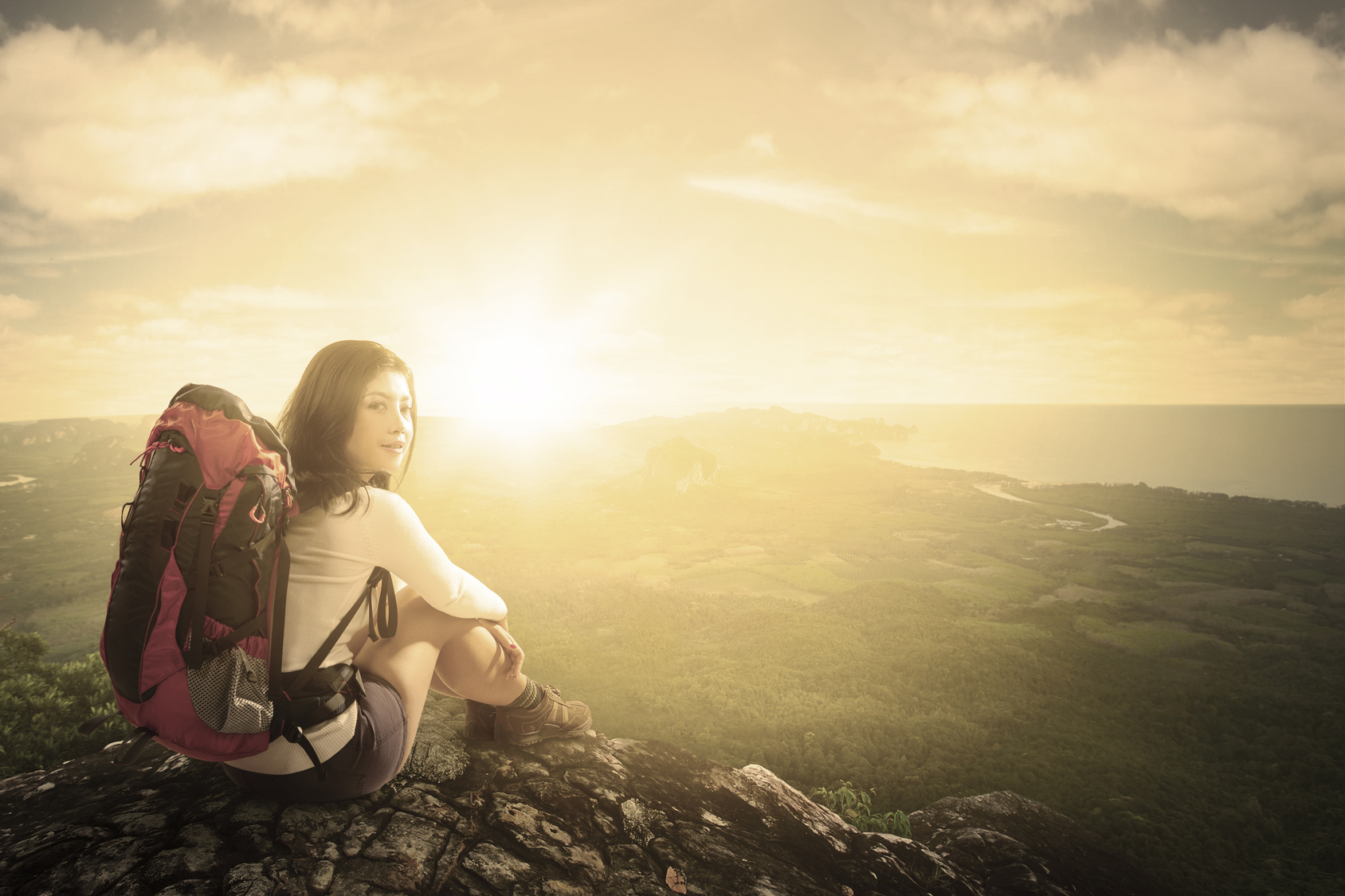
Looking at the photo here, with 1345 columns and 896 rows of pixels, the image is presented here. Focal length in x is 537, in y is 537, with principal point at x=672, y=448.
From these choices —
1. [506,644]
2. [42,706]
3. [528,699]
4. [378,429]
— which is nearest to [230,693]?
[378,429]

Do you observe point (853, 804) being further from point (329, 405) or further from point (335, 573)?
point (329, 405)

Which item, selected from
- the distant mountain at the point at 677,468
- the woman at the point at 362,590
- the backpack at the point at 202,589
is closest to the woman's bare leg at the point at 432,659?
the woman at the point at 362,590

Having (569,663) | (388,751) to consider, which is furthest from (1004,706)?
(388,751)

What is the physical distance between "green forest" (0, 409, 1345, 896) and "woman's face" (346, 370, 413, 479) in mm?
5822

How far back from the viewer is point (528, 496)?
53.6 meters

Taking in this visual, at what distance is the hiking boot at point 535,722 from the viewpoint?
4.09 meters

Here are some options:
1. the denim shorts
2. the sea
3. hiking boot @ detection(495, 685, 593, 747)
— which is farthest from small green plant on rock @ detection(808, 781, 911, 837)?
the sea

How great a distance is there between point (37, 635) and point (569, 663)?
555 inches

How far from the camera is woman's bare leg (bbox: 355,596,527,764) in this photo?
2.97 meters

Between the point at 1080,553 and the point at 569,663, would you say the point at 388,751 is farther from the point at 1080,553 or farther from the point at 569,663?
the point at 1080,553

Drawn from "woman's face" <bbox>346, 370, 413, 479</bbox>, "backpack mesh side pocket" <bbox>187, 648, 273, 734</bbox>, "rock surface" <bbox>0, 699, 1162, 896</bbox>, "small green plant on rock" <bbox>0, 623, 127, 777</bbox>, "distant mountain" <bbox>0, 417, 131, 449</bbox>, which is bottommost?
"distant mountain" <bbox>0, 417, 131, 449</bbox>

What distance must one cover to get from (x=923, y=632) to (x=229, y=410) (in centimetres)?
2665

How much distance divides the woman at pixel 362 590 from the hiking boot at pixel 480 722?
21.2 inches

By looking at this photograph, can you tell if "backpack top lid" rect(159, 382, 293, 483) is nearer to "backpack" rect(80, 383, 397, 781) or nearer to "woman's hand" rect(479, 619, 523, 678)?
"backpack" rect(80, 383, 397, 781)
